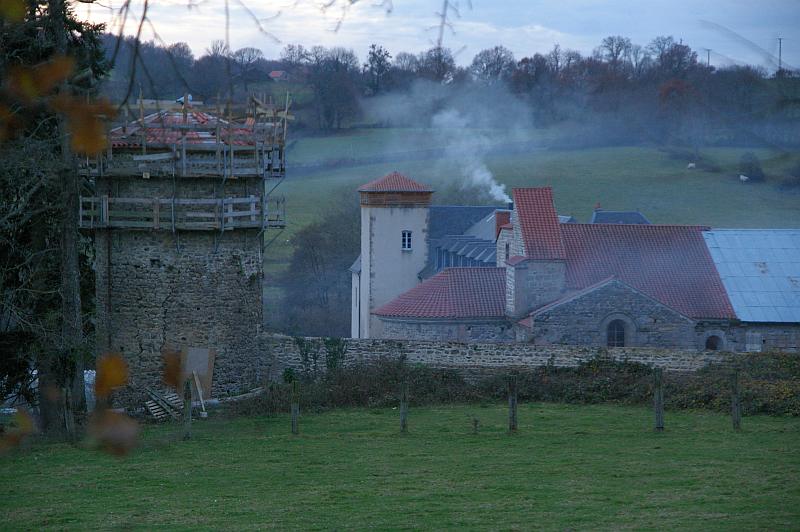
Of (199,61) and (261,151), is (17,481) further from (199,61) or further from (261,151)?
(199,61)

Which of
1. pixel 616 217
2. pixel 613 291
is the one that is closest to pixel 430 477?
pixel 613 291

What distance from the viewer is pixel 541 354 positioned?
2528cm

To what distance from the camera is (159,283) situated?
23531 millimetres

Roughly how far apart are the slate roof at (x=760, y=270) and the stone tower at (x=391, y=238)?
13.9m

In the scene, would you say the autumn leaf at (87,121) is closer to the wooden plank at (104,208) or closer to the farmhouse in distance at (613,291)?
the wooden plank at (104,208)

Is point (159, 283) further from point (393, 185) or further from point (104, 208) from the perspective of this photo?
point (393, 185)

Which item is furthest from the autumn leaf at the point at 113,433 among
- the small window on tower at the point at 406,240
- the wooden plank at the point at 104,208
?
the small window on tower at the point at 406,240

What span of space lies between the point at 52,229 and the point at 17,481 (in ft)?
25.4

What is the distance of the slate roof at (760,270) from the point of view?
99.9 ft

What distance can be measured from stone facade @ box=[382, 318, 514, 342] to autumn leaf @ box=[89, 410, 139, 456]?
90.9 ft

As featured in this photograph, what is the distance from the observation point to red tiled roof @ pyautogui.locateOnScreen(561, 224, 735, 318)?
31.4m

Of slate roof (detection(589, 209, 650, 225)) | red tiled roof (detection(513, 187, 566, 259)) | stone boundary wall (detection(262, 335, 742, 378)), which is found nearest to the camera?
stone boundary wall (detection(262, 335, 742, 378))

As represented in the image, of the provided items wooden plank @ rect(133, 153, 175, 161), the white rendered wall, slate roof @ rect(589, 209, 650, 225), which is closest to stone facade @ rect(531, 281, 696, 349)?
wooden plank @ rect(133, 153, 175, 161)

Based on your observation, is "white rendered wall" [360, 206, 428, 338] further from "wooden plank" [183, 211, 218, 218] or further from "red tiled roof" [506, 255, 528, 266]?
"wooden plank" [183, 211, 218, 218]
